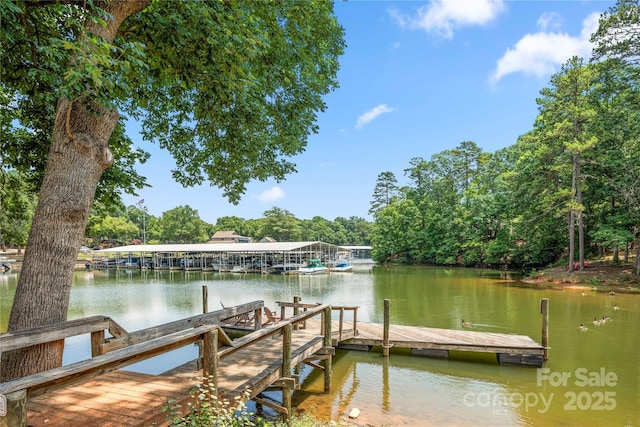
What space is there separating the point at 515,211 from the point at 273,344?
92.0ft

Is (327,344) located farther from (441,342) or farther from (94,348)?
(94,348)

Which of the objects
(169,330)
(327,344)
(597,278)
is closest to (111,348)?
(169,330)

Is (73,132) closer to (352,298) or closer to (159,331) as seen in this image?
(159,331)

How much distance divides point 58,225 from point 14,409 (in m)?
2.02

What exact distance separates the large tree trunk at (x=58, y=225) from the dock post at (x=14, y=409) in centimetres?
176

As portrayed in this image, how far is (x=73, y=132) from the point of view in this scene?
376 cm

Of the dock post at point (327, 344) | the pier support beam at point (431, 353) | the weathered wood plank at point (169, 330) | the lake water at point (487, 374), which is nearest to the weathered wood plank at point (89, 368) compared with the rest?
the weathered wood plank at point (169, 330)

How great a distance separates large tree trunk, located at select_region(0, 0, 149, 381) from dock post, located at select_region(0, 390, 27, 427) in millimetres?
1759

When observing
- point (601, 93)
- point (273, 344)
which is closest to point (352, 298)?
point (273, 344)

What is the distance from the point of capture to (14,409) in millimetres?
2064

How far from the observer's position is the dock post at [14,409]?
2025 mm

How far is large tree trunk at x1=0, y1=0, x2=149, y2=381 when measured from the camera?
→ 351 centimetres

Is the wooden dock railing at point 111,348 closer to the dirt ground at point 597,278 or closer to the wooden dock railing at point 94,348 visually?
the wooden dock railing at point 94,348

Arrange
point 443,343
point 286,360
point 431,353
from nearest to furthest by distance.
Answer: point 286,360, point 443,343, point 431,353
